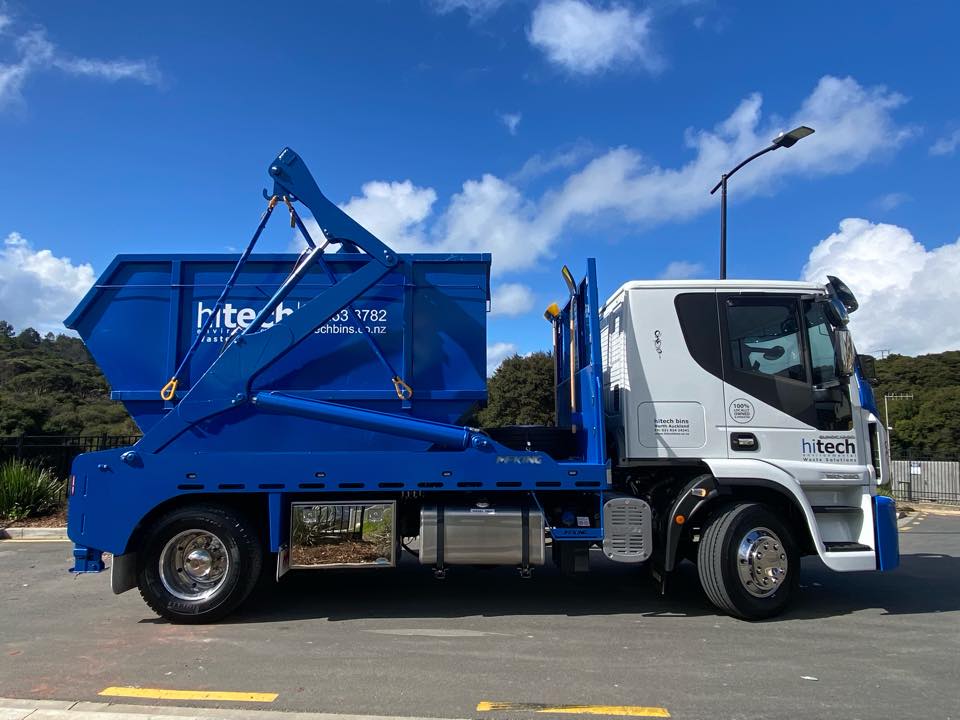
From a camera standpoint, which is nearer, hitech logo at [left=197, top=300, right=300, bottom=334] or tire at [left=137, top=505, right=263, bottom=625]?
tire at [left=137, top=505, right=263, bottom=625]

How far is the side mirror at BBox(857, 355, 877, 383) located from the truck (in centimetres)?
3

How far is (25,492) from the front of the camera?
1105 centimetres

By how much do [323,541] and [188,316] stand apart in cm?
245

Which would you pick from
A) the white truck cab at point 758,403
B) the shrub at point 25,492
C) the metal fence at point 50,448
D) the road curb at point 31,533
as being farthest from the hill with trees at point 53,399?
the white truck cab at point 758,403

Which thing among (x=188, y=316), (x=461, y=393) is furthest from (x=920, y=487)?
(x=188, y=316)

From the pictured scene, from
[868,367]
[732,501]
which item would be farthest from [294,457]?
[868,367]

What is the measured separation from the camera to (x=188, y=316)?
6176mm

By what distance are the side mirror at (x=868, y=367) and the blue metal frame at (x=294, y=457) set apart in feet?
7.77

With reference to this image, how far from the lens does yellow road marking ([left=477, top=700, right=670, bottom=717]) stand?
3758 mm

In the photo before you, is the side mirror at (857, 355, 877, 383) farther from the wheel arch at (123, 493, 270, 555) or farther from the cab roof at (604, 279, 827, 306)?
the wheel arch at (123, 493, 270, 555)

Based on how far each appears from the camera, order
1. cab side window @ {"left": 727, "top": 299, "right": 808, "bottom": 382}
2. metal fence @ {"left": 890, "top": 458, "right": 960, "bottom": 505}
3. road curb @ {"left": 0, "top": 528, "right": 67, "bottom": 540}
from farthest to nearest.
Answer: metal fence @ {"left": 890, "top": 458, "right": 960, "bottom": 505} < road curb @ {"left": 0, "top": 528, "right": 67, "bottom": 540} < cab side window @ {"left": 727, "top": 299, "right": 808, "bottom": 382}

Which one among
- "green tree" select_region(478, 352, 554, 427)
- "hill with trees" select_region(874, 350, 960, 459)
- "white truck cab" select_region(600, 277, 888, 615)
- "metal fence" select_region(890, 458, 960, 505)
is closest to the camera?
"white truck cab" select_region(600, 277, 888, 615)

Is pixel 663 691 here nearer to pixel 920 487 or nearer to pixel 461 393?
pixel 461 393

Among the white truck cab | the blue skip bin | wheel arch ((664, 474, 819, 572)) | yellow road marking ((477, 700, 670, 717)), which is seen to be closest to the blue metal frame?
the blue skip bin
